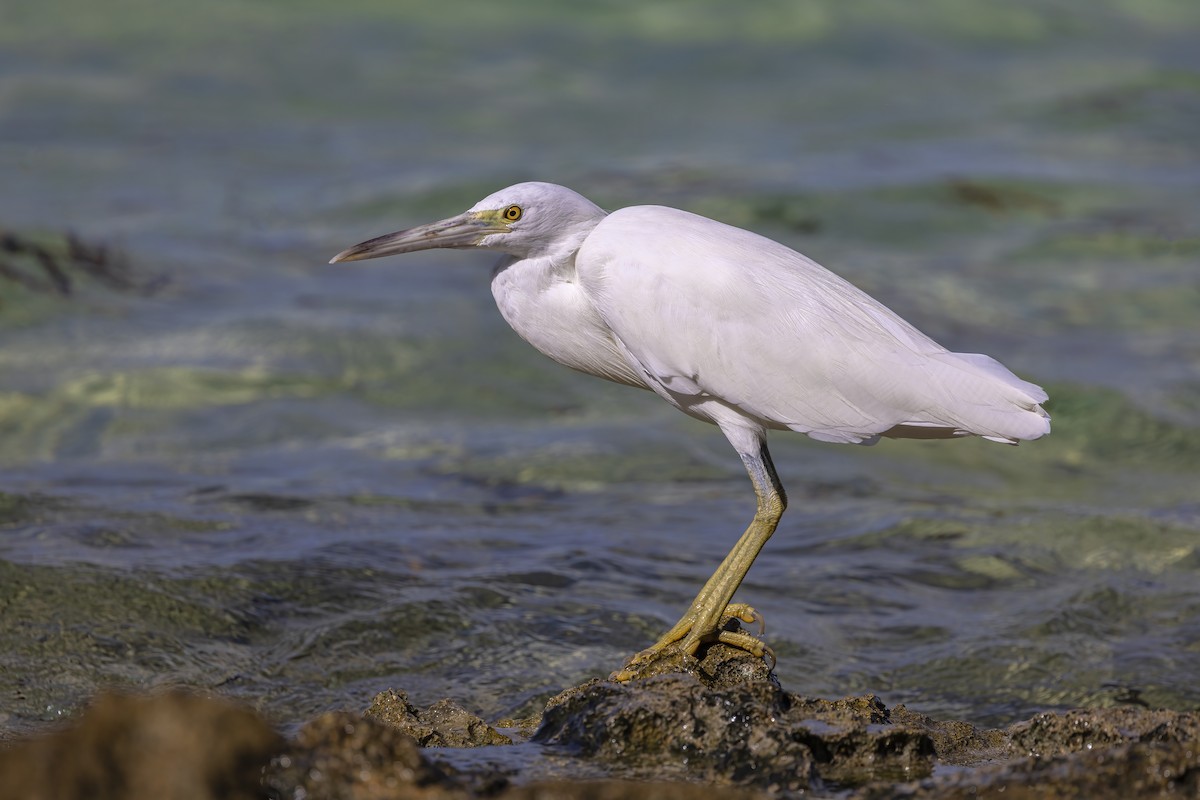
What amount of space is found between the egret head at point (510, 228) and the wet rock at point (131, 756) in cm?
224

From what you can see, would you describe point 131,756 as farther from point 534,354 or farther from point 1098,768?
point 534,354

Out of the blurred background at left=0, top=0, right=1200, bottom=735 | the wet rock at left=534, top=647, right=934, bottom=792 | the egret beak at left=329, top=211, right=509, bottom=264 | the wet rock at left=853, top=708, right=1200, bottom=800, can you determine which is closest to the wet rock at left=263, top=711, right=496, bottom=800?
the wet rock at left=534, top=647, right=934, bottom=792

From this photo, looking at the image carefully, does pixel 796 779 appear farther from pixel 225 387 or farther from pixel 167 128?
pixel 167 128

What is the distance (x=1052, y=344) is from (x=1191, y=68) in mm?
7598

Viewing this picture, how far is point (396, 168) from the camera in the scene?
13.7 meters

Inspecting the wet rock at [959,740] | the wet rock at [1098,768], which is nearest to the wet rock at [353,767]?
the wet rock at [1098,768]

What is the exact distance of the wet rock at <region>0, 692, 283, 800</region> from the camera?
2.30 metres

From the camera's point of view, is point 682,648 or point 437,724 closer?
point 437,724

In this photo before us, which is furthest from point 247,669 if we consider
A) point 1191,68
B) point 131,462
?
point 1191,68

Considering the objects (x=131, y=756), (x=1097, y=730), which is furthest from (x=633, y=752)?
(x=131, y=756)

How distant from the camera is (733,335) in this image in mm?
4355

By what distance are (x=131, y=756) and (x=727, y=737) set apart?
1.48m

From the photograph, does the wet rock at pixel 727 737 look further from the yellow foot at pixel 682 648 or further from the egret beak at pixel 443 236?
the egret beak at pixel 443 236

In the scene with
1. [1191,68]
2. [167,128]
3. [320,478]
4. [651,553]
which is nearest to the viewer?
[651,553]
